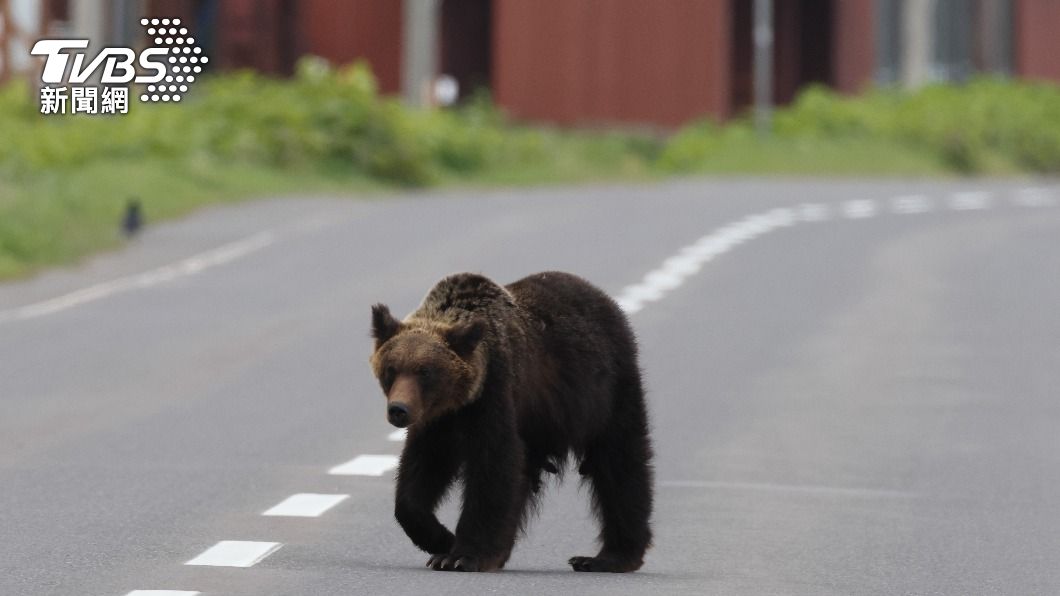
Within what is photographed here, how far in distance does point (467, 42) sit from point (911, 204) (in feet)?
76.1

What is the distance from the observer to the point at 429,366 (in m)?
8.41

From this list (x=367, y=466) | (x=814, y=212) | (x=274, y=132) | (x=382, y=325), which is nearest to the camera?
(x=382, y=325)

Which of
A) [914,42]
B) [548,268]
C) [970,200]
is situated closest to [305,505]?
[548,268]

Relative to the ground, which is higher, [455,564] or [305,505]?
[455,564]

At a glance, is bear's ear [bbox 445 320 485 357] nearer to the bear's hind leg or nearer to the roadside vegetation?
the bear's hind leg

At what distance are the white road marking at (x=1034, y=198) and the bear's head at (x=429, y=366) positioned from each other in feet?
93.6

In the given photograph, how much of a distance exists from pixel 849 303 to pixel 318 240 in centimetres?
762

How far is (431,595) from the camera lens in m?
8.65

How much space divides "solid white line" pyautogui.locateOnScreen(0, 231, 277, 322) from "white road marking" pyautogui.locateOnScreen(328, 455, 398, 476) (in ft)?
26.7

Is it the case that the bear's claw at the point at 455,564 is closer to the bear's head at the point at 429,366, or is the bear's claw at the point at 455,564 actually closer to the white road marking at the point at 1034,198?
the bear's head at the point at 429,366

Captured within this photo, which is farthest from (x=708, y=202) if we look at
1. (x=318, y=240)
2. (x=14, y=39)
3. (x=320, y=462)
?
(x=320, y=462)

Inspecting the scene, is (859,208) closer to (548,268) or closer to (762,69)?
(548,268)

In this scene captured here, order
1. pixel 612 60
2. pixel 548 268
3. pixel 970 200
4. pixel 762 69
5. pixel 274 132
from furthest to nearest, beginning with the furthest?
1. pixel 612 60
2. pixel 762 69
3. pixel 274 132
4. pixel 970 200
5. pixel 548 268

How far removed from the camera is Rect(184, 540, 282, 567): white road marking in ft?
31.3
